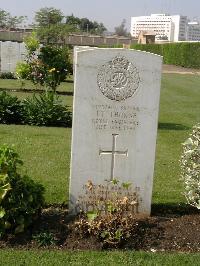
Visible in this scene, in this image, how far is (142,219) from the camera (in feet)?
17.3

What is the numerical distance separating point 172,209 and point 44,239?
6.08 feet

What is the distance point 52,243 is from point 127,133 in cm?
132

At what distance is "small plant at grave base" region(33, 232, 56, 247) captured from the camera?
4.67 metres

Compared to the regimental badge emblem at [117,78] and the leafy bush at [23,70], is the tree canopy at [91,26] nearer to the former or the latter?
the leafy bush at [23,70]

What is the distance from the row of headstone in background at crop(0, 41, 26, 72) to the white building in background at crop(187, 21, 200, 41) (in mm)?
135659

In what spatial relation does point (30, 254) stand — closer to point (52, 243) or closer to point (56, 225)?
point (52, 243)

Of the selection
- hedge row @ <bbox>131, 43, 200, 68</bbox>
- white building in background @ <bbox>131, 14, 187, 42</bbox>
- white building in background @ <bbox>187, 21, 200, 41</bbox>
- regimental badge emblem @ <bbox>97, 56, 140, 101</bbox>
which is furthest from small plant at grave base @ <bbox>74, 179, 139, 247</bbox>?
white building in background @ <bbox>187, 21, 200, 41</bbox>

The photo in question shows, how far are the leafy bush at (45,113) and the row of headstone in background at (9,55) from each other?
15.7 metres

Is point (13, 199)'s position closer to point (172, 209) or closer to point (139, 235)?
point (139, 235)

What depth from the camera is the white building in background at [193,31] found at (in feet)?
519

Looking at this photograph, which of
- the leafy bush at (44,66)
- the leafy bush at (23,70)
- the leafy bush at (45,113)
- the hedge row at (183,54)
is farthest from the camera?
the hedge row at (183,54)

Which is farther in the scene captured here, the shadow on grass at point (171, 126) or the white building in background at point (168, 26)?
the white building in background at point (168, 26)

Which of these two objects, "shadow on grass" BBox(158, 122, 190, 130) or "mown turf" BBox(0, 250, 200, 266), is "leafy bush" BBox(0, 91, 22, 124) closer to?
"shadow on grass" BBox(158, 122, 190, 130)

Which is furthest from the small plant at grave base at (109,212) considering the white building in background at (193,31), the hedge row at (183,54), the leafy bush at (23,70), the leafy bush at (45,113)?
the white building in background at (193,31)
